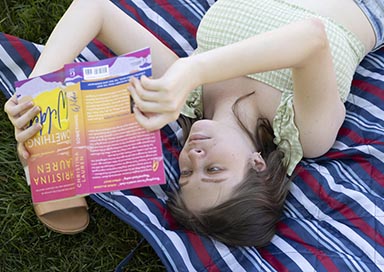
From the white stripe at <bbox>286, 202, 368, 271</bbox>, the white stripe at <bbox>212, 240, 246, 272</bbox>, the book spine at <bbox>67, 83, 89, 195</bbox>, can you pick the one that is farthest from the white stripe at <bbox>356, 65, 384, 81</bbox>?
the book spine at <bbox>67, 83, 89, 195</bbox>

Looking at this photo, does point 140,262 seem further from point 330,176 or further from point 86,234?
point 330,176

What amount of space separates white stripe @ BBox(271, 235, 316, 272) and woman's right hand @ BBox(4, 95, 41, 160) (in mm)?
720

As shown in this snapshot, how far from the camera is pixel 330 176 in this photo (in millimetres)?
1843

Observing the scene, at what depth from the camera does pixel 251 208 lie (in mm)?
1641

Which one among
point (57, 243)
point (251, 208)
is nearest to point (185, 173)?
point (251, 208)

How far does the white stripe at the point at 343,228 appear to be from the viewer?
170 cm

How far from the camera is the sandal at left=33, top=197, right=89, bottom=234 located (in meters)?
1.80

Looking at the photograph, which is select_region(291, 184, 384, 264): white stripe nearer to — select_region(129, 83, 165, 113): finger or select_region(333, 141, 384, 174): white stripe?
select_region(333, 141, 384, 174): white stripe

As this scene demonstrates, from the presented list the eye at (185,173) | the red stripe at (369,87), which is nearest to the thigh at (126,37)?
the eye at (185,173)

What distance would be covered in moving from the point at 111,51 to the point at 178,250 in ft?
2.24

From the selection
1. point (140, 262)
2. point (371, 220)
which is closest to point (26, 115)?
point (140, 262)

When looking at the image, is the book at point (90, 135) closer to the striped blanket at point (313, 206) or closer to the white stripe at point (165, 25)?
the striped blanket at point (313, 206)

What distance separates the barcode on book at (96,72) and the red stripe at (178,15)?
717 mm

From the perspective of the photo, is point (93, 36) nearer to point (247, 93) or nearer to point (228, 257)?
point (247, 93)
